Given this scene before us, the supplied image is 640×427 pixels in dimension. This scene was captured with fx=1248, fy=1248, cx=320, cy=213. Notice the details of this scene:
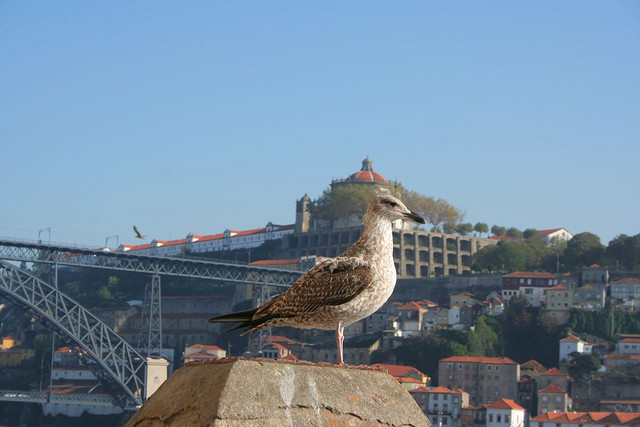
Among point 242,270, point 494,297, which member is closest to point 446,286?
point 494,297

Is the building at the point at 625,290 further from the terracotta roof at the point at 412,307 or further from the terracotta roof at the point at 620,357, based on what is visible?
the terracotta roof at the point at 412,307

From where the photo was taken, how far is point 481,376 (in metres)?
85.8

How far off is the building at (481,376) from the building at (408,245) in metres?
19.6

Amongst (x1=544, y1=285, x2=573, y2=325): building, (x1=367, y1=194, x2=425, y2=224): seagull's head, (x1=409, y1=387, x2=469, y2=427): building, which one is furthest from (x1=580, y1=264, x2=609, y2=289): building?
(x1=367, y1=194, x2=425, y2=224): seagull's head

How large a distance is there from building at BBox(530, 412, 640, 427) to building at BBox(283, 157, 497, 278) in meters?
32.3

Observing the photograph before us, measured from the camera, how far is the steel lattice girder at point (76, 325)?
231ft

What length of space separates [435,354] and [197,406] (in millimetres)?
89242

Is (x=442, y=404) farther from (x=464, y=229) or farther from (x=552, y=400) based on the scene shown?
(x=464, y=229)

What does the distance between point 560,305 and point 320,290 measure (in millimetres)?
91731

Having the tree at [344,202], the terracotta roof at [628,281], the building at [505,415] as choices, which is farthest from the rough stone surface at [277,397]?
the tree at [344,202]

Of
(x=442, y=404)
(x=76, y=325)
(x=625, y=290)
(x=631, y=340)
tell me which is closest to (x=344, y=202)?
(x=625, y=290)

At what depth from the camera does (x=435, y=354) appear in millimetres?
92312

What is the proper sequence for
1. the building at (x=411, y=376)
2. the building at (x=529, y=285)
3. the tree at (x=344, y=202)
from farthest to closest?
the tree at (x=344, y=202), the building at (x=529, y=285), the building at (x=411, y=376)

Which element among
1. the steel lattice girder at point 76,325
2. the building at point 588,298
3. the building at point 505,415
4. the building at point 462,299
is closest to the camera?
the steel lattice girder at point 76,325
